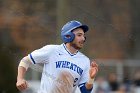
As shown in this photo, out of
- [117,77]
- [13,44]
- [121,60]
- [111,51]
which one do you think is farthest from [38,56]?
[111,51]

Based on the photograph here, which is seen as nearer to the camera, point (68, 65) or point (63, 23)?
point (68, 65)

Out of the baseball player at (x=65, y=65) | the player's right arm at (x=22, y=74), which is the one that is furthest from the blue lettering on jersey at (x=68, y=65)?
the player's right arm at (x=22, y=74)

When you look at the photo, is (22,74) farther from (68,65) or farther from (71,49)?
(71,49)

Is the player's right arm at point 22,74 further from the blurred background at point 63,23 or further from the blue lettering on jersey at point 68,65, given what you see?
the blurred background at point 63,23

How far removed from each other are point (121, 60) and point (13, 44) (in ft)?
13.5

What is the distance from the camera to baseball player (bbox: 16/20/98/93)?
8.26 meters

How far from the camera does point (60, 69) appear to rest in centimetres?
826

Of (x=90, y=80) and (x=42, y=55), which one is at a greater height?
(x=42, y=55)

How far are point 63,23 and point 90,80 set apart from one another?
7.01 meters

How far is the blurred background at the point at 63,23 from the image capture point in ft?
51.5

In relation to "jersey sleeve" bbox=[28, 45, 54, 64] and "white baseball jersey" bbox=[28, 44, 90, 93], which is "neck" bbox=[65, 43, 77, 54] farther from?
"jersey sleeve" bbox=[28, 45, 54, 64]

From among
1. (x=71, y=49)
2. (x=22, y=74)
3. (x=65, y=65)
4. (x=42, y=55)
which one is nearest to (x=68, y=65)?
(x=65, y=65)

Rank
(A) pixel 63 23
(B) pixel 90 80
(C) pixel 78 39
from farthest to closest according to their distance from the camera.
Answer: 1. (A) pixel 63 23
2. (C) pixel 78 39
3. (B) pixel 90 80

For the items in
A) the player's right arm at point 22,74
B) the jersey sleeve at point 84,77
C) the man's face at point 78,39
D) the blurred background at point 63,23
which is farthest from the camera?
the blurred background at point 63,23
